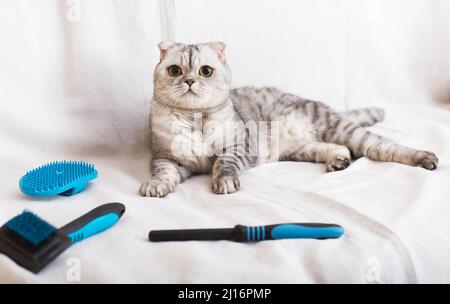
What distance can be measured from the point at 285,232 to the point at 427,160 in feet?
2.07

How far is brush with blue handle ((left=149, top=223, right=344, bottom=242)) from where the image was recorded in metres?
1.04

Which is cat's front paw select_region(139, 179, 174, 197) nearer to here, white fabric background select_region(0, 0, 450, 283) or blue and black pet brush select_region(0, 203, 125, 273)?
white fabric background select_region(0, 0, 450, 283)

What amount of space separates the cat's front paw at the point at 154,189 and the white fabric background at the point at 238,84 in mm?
38

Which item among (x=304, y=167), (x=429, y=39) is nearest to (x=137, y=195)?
(x=304, y=167)

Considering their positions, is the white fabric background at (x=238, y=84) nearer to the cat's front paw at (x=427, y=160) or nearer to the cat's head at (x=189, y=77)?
the cat's front paw at (x=427, y=160)

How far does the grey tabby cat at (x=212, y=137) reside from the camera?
4.79ft

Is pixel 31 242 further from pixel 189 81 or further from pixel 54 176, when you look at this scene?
pixel 189 81

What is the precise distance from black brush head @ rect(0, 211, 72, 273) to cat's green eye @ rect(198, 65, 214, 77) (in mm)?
689

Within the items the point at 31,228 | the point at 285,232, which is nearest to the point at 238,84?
the point at 285,232

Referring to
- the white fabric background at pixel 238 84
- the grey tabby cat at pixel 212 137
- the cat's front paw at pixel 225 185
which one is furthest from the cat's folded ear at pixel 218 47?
the cat's front paw at pixel 225 185

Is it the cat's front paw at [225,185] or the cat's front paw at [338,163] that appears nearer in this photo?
the cat's front paw at [225,185]

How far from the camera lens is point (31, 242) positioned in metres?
0.97

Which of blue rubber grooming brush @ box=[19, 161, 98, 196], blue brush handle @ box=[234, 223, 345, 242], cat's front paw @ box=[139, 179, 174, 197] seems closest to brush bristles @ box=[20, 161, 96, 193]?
blue rubber grooming brush @ box=[19, 161, 98, 196]
